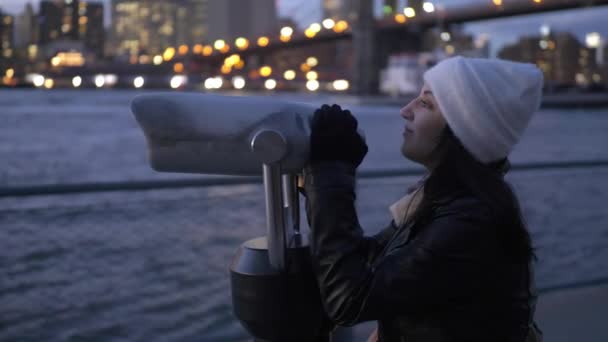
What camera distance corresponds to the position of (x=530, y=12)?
2339 cm

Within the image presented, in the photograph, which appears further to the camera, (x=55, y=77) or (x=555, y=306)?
(x=55, y=77)

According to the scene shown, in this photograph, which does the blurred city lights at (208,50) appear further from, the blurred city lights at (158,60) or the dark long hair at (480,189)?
the dark long hair at (480,189)

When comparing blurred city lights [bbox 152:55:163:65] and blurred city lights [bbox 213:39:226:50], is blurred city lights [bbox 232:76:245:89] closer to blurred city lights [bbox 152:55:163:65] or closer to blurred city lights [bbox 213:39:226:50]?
blurred city lights [bbox 213:39:226:50]

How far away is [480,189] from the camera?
792 millimetres

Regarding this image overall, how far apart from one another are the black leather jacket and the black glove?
0.5 inches

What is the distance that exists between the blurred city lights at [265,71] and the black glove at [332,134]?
35.1 m

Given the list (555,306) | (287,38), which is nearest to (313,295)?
(555,306)

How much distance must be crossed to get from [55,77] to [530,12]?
84.1 feet

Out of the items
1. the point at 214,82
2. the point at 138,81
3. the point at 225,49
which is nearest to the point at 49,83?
the point at 138,81

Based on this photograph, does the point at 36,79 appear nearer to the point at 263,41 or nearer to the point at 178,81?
the point at 178,81

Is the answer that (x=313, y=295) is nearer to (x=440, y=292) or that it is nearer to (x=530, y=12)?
(x=440, y=292)

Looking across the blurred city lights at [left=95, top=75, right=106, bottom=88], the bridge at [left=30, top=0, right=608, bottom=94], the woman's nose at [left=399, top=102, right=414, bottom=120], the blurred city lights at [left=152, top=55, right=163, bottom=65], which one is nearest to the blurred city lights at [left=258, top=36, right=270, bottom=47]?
the bridge at [left=30, top=0, right=608, bottom=94]

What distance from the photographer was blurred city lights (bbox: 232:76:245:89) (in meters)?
34.9

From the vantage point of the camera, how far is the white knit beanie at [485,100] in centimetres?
80
